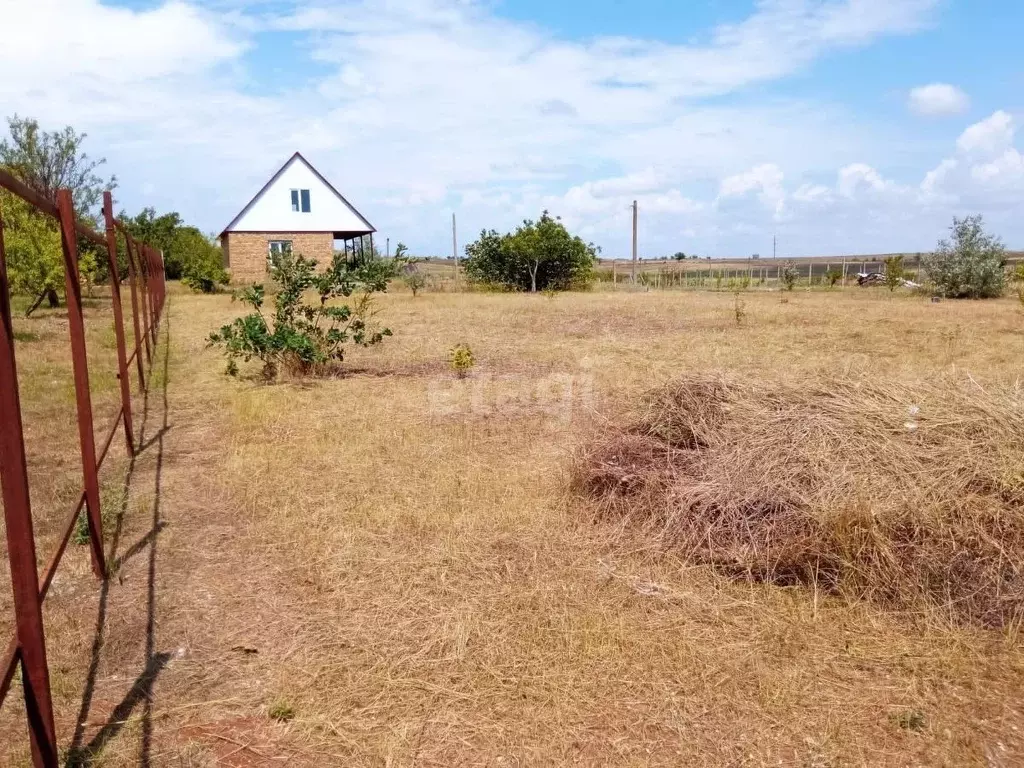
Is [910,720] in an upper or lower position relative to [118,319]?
lower

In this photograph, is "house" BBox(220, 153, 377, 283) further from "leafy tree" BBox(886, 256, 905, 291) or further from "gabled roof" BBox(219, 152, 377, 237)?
"leafy tree" BBox(886, 256, 905, 291)

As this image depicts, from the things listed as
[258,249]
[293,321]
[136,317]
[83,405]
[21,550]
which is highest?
[258,249]

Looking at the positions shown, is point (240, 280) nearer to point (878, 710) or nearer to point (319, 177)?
point (319, 177)

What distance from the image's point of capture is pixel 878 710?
A: 2986 mm

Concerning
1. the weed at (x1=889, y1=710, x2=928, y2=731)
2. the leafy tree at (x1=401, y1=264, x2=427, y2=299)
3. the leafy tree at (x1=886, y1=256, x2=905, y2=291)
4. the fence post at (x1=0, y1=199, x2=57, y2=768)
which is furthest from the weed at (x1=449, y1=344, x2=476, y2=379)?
the leafy tree at (x1=886, y1=256, x2=905, y2=291)

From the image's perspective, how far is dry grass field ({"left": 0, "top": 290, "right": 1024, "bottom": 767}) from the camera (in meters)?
2.82

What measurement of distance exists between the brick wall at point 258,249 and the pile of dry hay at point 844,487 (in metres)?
32.4

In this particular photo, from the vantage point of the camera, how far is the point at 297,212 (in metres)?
36.3

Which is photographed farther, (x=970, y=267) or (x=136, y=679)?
(x=970, y=267)

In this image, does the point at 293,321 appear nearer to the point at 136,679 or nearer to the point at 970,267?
the point at 136,679

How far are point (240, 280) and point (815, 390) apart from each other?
34106 mm

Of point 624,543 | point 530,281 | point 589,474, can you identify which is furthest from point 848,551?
point 530,281

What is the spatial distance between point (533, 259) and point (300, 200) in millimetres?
12236

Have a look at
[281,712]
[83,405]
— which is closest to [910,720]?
[281,712]
